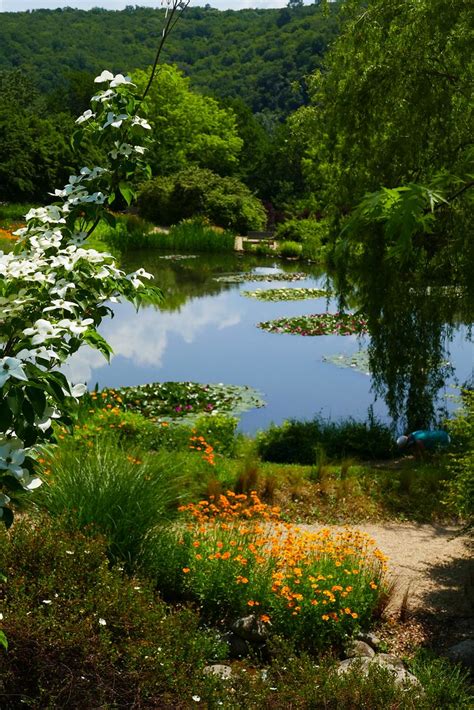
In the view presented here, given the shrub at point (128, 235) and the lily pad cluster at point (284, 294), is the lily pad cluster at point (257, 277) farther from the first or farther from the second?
the shrub at point (128, 235)

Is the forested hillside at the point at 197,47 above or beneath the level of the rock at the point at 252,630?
above

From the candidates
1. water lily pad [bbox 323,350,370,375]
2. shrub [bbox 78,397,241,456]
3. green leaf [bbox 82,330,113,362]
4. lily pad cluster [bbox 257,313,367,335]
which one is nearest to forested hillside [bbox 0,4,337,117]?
lily pad cluster [bbox 257,313,367,335]

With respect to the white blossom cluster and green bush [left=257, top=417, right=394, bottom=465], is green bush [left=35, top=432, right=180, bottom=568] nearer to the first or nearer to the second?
the white blossom cluster

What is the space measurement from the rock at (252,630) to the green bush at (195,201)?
98.6 ft

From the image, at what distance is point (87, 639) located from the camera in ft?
13.1

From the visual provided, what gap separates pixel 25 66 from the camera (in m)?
78.8

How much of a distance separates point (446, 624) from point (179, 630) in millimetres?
2263

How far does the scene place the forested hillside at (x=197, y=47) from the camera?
222 feet

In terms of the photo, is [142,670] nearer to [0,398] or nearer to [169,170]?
[0,398]

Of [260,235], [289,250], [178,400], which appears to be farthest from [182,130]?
[178,400]

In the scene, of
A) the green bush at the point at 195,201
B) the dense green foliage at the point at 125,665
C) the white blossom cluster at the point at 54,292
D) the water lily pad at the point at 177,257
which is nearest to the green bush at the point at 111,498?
the dense green foliage at the point at 125,665

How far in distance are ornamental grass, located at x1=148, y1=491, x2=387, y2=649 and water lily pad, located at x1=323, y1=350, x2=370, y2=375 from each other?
9639 millimetres

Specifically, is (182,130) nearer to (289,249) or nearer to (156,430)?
→ (289,249)

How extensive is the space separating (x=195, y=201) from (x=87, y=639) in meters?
31.5
